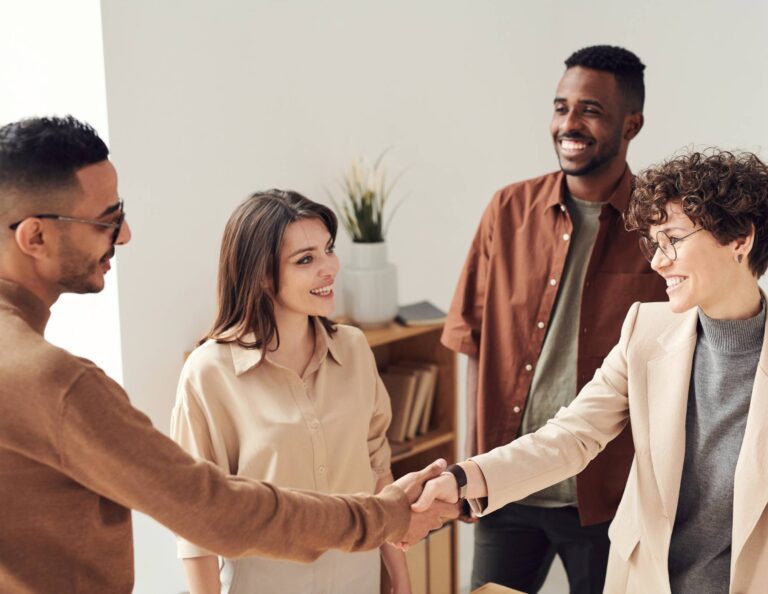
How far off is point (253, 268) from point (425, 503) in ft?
2.18

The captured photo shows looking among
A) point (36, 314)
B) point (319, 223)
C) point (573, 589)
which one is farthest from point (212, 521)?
point (573, 589)

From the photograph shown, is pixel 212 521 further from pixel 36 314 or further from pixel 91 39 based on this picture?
pixel 91 39

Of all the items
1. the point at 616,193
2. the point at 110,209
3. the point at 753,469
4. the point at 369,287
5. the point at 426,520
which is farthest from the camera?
the point at 369,287

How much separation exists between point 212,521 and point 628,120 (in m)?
1.69

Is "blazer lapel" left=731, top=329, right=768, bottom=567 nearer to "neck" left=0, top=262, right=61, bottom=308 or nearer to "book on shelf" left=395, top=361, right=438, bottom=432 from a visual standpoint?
"neck" left=0, top=262, right=61, bottom=308

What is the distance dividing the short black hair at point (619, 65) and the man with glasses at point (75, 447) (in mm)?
1484

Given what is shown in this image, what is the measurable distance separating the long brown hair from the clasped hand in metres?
0.46

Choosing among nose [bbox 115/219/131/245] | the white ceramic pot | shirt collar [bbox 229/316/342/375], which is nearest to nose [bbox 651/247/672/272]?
shirt collar [bbox 229/316/342/375]

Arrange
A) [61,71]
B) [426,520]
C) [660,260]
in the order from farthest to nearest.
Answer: [61,71]
[426,520]
[660,260]

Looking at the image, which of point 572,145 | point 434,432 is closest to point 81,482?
point 572,145

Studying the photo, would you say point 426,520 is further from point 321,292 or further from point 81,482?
point 81,482

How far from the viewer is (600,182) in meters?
2.69

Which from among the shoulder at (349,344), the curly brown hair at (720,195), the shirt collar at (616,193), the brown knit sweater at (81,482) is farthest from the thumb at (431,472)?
the shirt collar at (616,193)

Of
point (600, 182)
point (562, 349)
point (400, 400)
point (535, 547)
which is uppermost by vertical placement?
point (600, 182)
